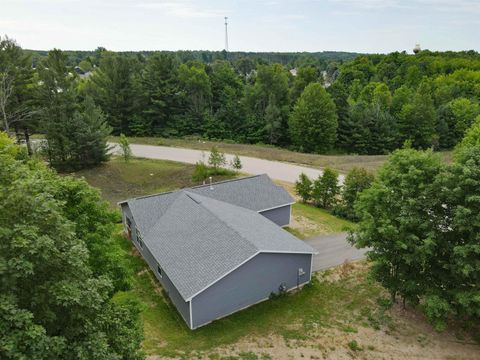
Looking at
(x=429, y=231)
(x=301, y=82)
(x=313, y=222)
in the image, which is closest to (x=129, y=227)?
(x=313, y=222)

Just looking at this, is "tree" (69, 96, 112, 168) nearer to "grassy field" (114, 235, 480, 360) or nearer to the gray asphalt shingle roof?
the gray asphalt shingle roof

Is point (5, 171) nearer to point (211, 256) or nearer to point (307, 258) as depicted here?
point (211, 256)

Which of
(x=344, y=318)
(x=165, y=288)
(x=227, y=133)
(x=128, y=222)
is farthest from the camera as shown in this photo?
(x=227, y=133)

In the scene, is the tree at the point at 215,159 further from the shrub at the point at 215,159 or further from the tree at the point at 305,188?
the tree at the point at 305,188

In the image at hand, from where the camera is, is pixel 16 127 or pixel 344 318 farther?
pixel 16 127

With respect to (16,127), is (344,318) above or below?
below

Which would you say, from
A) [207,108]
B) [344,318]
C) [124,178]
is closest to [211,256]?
[344,318]
